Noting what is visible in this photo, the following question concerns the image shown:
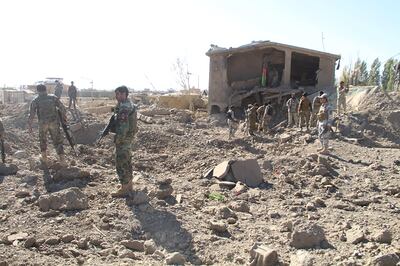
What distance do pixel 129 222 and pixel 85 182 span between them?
184 cm

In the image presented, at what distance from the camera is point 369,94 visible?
15.9 meters

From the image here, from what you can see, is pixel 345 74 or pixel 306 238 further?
pixel 345 74

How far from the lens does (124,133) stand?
5664 millimetres

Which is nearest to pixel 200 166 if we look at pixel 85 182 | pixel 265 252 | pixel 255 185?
pixel 255 185

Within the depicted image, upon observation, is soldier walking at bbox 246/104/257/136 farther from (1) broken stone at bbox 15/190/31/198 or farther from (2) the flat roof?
(1) broken stone at bbox 15/190/31/198

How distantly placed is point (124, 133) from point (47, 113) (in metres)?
2.09

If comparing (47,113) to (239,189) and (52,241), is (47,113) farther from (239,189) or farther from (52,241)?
(239,189)

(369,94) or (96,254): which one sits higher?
(369,94)

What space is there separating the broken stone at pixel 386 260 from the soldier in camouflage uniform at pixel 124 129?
10.3ft

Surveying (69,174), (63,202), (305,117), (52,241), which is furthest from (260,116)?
(52,241)

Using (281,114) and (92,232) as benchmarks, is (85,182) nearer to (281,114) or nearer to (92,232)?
(92,232)

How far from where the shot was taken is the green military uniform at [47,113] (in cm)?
711

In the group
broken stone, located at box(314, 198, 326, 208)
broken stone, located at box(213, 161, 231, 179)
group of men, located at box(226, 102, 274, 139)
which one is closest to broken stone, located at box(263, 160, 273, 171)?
broken stone, located at box(213, 161, 231, 179)

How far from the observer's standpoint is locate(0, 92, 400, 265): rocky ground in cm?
446
